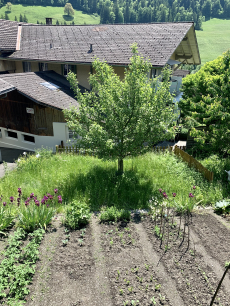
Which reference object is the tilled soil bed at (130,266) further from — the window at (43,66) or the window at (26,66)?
the window at (26,66)

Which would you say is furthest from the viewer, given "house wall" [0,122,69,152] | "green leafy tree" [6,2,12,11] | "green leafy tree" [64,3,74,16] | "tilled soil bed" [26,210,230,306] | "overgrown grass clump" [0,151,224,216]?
"green leafy tree" [64,3,74,16]

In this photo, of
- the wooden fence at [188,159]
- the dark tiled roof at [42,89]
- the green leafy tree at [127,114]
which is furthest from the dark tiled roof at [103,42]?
the green leafy tree at [127,114]

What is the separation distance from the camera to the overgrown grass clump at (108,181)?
9430mm

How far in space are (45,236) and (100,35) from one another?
19.5 m

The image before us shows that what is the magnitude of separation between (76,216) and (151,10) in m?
159

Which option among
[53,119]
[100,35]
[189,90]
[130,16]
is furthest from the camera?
[130,16]

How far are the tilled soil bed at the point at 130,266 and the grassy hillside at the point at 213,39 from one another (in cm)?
10358

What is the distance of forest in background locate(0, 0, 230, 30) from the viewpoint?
449 feet

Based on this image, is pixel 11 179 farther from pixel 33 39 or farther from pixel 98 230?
pixel 33 39

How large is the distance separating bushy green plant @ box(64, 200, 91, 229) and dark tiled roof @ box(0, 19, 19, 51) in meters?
19.7

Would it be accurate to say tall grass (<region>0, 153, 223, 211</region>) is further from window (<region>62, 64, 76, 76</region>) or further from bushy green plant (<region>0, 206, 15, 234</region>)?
window (<region>62, 64, 76, 76</region>)

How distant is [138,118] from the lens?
991 cm

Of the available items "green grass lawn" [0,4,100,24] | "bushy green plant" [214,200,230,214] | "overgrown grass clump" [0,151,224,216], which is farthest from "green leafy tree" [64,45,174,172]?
"green grass lawn" [0,4,100,24]

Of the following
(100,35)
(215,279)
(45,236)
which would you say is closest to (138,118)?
(45,236)
